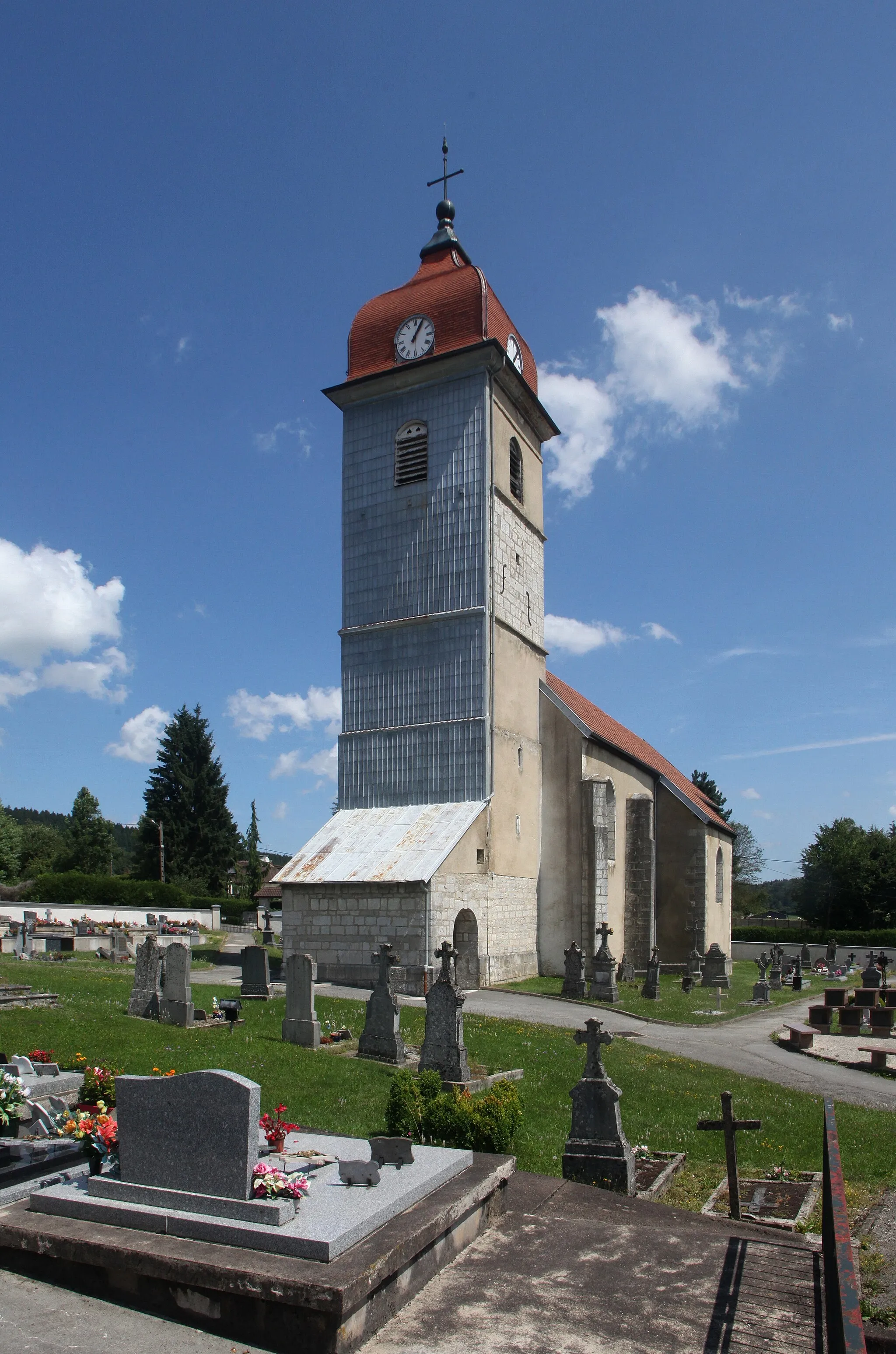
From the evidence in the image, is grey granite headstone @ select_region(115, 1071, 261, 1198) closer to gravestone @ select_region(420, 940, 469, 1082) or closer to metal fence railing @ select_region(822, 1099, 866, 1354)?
metal fence railing @ select_region(822, 1099, 866, 1354)

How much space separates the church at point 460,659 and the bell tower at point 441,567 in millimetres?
54

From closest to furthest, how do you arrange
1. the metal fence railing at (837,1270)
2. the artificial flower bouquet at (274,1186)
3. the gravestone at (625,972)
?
the metal fence railing at (837,1270)
the artificial flower bouquet at (274,1186)
the gravestone at (625,972)

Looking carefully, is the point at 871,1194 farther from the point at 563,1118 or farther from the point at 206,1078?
the point at 206,1078

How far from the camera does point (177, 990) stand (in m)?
14.2

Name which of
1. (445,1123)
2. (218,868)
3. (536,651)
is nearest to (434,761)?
(536,651)

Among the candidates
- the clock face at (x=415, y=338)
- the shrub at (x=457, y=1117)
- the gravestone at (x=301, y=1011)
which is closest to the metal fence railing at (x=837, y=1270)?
the shrub at (x=457, y=1117)

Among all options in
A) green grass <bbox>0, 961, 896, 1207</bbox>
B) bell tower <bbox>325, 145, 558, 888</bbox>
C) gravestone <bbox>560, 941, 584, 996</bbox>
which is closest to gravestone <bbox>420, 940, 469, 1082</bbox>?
green grass <bbox>0, 961, 896, 1207</bbox>

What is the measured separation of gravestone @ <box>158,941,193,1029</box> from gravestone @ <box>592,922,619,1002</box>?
35.5 ft

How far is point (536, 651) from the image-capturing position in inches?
1135

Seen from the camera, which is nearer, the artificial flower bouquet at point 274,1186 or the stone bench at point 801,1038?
the artificial flower bouquet at point 274,1186

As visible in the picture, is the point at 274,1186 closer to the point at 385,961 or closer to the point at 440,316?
the point at 385,961

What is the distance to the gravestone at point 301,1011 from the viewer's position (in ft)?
43.0

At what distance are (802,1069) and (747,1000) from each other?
10.7 m

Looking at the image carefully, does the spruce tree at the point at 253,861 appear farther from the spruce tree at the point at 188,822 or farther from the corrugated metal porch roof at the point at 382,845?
the corrugated metal porch roof at the point at 382,845
